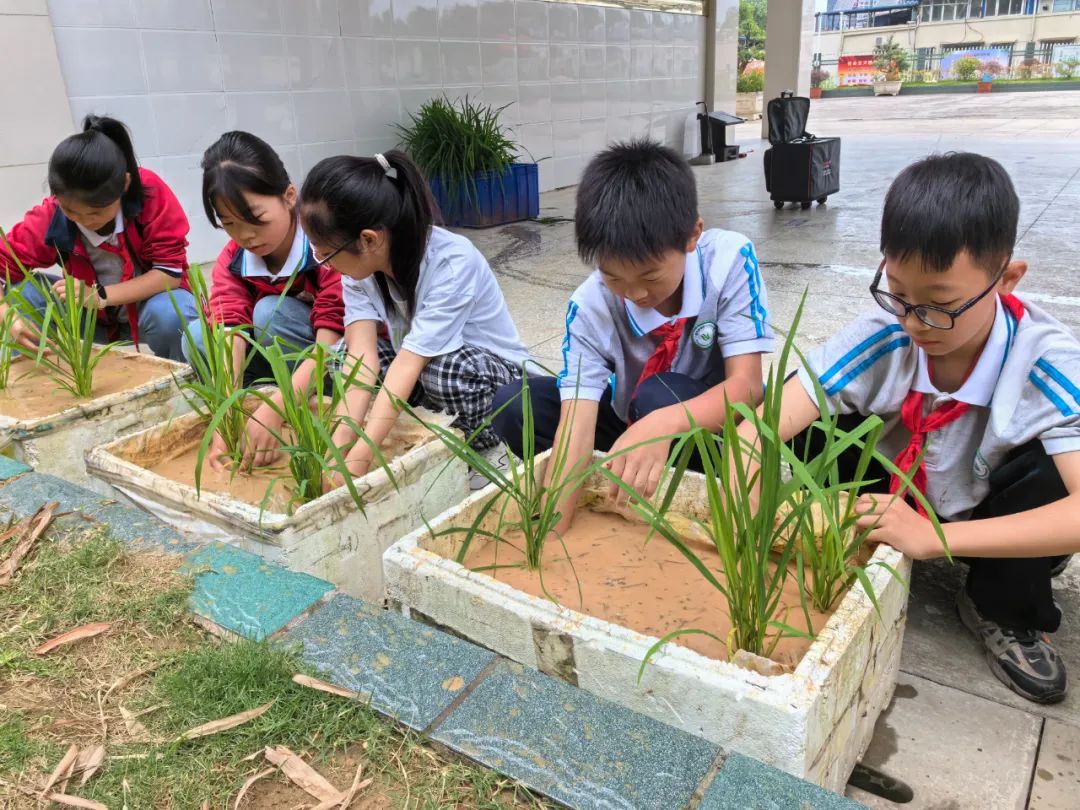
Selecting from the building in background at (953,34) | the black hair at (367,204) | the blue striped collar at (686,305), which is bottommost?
the blue striped collar at (686,305)

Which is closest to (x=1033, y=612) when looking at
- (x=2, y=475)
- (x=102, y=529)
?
(x=102, y=529)

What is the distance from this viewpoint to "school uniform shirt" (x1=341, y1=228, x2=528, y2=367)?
6.31 ft

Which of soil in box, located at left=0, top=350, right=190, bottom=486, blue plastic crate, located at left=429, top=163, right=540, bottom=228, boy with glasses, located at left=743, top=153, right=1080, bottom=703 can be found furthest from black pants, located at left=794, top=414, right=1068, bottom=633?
blue plastic crate, located at left=429, top=163, right=540, bottom=228

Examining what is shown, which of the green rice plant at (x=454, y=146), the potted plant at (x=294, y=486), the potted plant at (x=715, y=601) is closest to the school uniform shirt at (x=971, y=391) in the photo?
the potted plant at (x=715, y=601)

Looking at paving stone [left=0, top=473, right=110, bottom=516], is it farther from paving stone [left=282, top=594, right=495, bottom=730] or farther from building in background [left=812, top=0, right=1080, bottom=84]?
building in background [left=812, top=0, right=1080, bottom=84]

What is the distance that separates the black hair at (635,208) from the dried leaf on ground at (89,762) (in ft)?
3.38

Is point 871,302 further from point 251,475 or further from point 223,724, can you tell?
point 223,724

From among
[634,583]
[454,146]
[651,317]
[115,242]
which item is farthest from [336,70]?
[634,583]

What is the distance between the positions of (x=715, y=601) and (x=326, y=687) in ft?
1.84

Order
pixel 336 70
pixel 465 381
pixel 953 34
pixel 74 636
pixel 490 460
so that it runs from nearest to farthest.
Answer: pixel 74 636 < pixel 465 381 < pixel 490 460 < pixel 336 70 < pixel 953 34

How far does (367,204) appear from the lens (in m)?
1.73

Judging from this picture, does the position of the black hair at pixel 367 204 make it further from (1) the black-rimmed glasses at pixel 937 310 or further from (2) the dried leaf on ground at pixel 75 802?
(2) the dried leaf on ground at pixel 75 802

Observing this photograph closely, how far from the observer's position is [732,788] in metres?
0.84

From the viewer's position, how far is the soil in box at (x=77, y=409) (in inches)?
73.0
